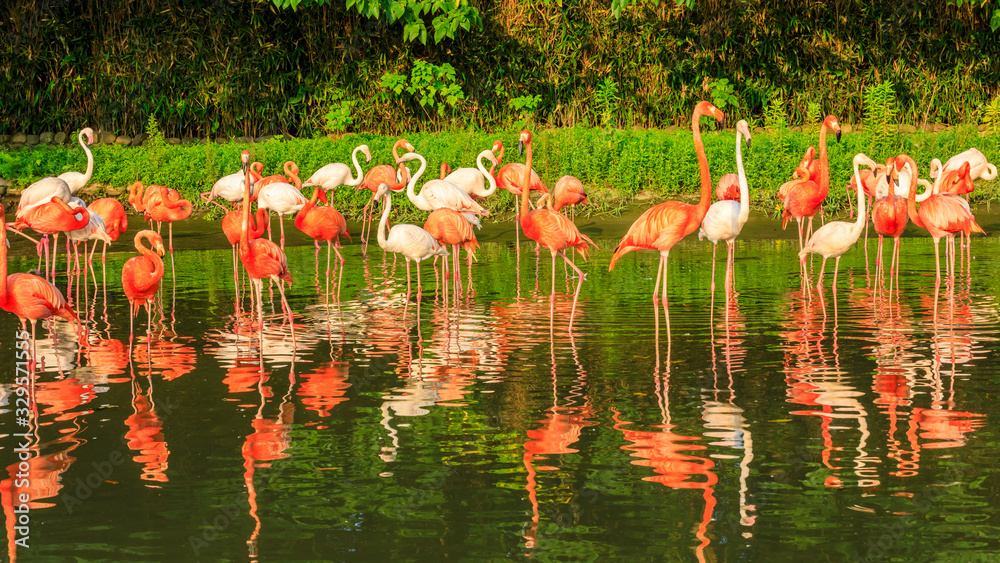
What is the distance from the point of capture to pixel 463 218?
405 inches

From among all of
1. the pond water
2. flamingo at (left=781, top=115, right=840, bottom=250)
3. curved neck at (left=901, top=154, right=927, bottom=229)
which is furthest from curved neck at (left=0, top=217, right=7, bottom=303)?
flamingo at (left=781, top=115, right=840, bottom=250)

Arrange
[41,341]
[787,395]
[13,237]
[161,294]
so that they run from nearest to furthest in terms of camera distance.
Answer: [787,395] < [41,341] < [161,294] < [13,237]

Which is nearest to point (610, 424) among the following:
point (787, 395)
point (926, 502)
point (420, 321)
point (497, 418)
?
point (497, 418)

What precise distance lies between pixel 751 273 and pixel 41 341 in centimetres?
669

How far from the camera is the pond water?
4484mm

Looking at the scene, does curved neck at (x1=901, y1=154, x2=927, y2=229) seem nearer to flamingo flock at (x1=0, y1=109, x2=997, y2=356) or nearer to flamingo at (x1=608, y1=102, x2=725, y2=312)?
flamingo flock at (x1=0, y1=109, x2=997, y2=356)

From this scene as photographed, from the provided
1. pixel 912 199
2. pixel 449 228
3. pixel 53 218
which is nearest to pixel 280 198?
pixel 53 218

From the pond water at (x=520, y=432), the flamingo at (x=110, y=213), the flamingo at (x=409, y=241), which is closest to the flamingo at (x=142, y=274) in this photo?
the pond water at (x=520, y=432)

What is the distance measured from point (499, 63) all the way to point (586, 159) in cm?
409

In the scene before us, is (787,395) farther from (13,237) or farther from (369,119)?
(369,119)

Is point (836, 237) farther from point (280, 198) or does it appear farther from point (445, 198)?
point (280, 198)

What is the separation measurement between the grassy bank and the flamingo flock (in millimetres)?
2614

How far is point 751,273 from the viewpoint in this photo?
11.7m

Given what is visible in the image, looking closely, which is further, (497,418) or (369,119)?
(369,119)
